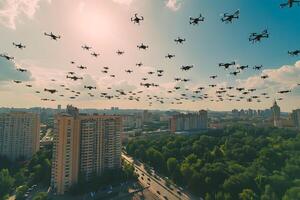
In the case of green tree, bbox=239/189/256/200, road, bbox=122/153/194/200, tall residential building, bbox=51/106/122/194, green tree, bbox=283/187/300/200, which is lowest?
road, bbox=122/153/194/200

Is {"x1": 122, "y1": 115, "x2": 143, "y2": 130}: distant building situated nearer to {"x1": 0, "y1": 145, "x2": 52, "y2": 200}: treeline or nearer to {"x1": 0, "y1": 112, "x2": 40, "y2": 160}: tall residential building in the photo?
{"x1": 0, "y1": 112, "x2": 40, "y2": 160}: tall residential building

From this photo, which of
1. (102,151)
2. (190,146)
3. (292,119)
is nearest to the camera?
(102,151)

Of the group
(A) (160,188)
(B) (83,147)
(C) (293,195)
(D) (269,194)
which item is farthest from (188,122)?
(C) (293,195)

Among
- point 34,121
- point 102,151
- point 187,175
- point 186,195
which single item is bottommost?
point 186,195

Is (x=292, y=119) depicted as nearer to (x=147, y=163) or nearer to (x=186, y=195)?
(x=147, y=163)

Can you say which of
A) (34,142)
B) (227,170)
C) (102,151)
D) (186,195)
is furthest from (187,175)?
(34,142)

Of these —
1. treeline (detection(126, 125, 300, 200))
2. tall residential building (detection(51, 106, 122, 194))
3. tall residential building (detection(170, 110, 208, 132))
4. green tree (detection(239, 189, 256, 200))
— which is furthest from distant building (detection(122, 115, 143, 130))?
green tree (detection(239, 189, 256, 200))
